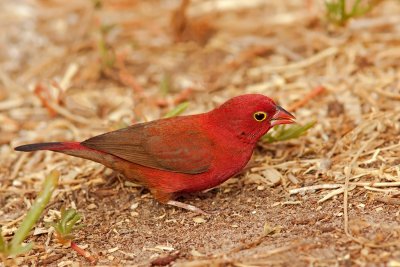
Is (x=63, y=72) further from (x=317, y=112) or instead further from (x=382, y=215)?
(x=382, y=215)

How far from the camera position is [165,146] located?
485cm

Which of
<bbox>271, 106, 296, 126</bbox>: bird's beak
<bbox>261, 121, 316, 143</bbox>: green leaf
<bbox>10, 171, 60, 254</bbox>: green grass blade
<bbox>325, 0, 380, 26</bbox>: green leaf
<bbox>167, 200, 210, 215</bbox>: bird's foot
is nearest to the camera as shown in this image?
<bbox>10, 171, 60, 254</bbox>: green grass blade

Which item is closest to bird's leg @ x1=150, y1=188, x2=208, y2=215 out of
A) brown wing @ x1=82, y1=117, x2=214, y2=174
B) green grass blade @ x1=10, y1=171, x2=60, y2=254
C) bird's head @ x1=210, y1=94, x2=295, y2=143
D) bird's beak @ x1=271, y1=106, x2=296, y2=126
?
brown wing @ x1=82, y1=117, x2=214, y2=174

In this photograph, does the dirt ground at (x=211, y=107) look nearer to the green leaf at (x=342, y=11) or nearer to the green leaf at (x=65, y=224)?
the green leaf at (x=65, y=224)

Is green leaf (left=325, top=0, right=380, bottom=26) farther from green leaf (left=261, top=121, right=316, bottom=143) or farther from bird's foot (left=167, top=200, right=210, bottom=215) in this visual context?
bird's foot (left=167, top=200, right=210, bottom=215)

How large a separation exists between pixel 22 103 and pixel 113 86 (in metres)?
0.93

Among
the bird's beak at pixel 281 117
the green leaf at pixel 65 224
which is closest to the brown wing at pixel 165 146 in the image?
the bird's beak at pixel 281 117

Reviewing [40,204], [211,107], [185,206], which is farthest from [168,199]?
[211,107]

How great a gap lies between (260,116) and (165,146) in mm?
721

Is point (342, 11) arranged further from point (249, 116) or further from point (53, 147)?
point (53, 147)

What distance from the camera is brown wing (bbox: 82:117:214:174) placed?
15.7 ft

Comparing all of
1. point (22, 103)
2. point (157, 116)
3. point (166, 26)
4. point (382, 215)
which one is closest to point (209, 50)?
point (166, 26)

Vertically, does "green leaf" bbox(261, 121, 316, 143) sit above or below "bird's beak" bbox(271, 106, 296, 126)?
below

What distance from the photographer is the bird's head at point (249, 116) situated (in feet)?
15.8
